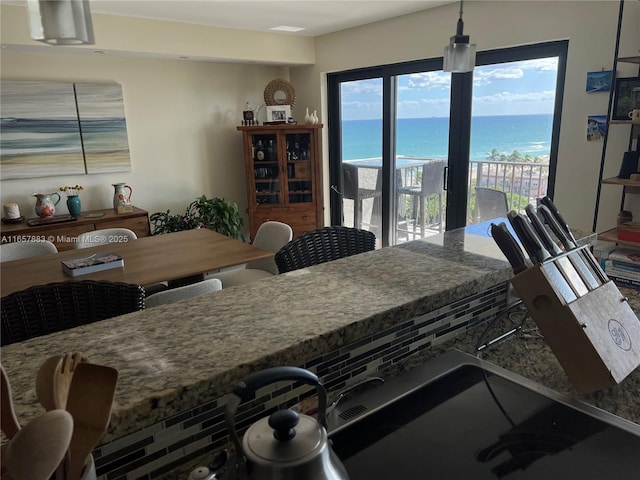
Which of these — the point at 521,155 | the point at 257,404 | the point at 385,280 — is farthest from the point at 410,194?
the point at 257,404

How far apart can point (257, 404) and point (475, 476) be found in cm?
38

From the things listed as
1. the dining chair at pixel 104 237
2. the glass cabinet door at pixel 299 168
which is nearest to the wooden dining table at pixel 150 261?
the dining chair at pixel 104 237

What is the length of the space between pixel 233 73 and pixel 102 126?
146cm

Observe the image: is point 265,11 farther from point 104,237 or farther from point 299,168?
point 104,237

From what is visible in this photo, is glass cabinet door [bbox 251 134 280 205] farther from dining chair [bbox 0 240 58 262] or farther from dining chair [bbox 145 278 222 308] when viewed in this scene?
dining chair [bbox 145 278 222 308]

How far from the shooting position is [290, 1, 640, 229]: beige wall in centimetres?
277

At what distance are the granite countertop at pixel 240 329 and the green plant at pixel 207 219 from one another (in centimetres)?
335

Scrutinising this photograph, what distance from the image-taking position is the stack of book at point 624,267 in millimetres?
2566

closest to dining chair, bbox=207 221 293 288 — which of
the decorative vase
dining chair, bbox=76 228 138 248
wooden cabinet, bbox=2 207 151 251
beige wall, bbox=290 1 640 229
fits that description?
dining chair, bbox=76 228 138 248

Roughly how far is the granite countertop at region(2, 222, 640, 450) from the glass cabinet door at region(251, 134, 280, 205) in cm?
362

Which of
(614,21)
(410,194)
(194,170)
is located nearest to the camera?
(614,21)

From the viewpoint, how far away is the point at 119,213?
4074mm

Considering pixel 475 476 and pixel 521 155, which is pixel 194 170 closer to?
pixel 521 155

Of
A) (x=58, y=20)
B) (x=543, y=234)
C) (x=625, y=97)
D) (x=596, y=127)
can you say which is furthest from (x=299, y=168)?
(x=543, y=234)
